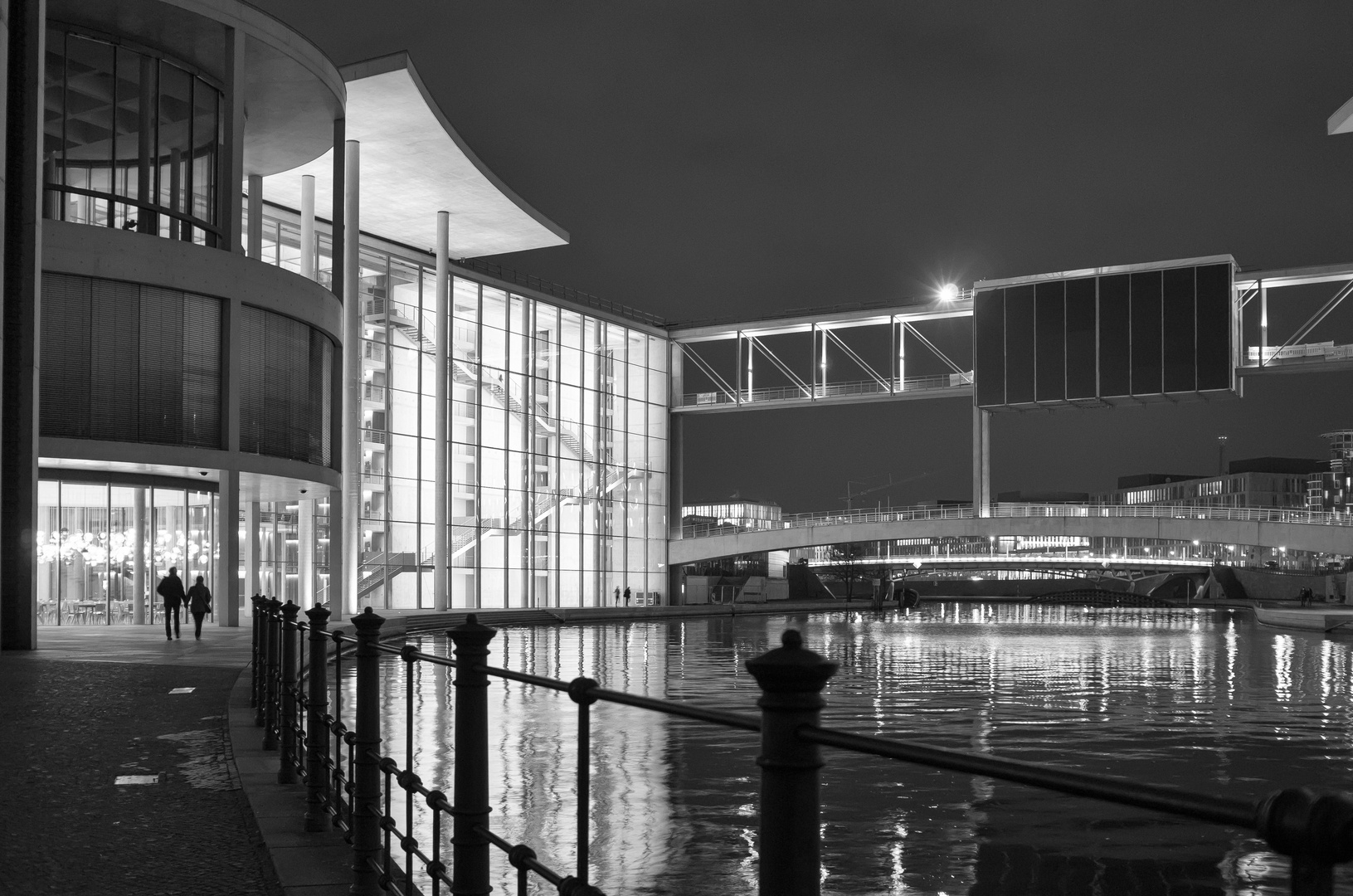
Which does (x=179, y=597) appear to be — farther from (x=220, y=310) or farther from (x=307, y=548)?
(x=307, y=548)

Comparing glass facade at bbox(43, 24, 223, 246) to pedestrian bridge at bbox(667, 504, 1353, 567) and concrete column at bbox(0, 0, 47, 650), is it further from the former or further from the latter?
pedestrian bridge at bbox(667, 504, 1353, 567)

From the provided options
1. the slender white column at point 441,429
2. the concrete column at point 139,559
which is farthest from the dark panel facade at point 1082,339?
the concrete column at point 139,559

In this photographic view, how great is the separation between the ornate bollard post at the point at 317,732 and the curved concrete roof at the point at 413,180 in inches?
1385

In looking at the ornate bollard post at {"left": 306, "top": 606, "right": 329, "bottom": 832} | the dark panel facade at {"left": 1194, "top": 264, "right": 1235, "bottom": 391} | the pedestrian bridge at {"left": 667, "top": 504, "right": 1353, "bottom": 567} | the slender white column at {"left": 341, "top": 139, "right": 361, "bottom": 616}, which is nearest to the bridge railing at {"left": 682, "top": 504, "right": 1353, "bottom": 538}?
the pedestrian bridge at {"left": 667, "top": 504, "right": 1353, "bottom": 567}

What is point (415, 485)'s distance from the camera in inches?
2249

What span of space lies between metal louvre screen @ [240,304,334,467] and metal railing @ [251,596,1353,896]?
87.3 ft

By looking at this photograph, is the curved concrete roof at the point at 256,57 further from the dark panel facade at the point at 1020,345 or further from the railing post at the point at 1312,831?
the dark panel facade at the point at 1020,345

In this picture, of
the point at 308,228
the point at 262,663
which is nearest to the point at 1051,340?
the point at 308,228

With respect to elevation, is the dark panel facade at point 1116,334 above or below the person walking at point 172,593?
above

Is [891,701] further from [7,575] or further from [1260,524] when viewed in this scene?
[1260,524]

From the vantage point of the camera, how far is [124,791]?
31.1ft

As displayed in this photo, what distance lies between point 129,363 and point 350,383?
523 inches

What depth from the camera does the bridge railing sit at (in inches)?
2790

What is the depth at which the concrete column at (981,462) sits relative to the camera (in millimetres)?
73250
